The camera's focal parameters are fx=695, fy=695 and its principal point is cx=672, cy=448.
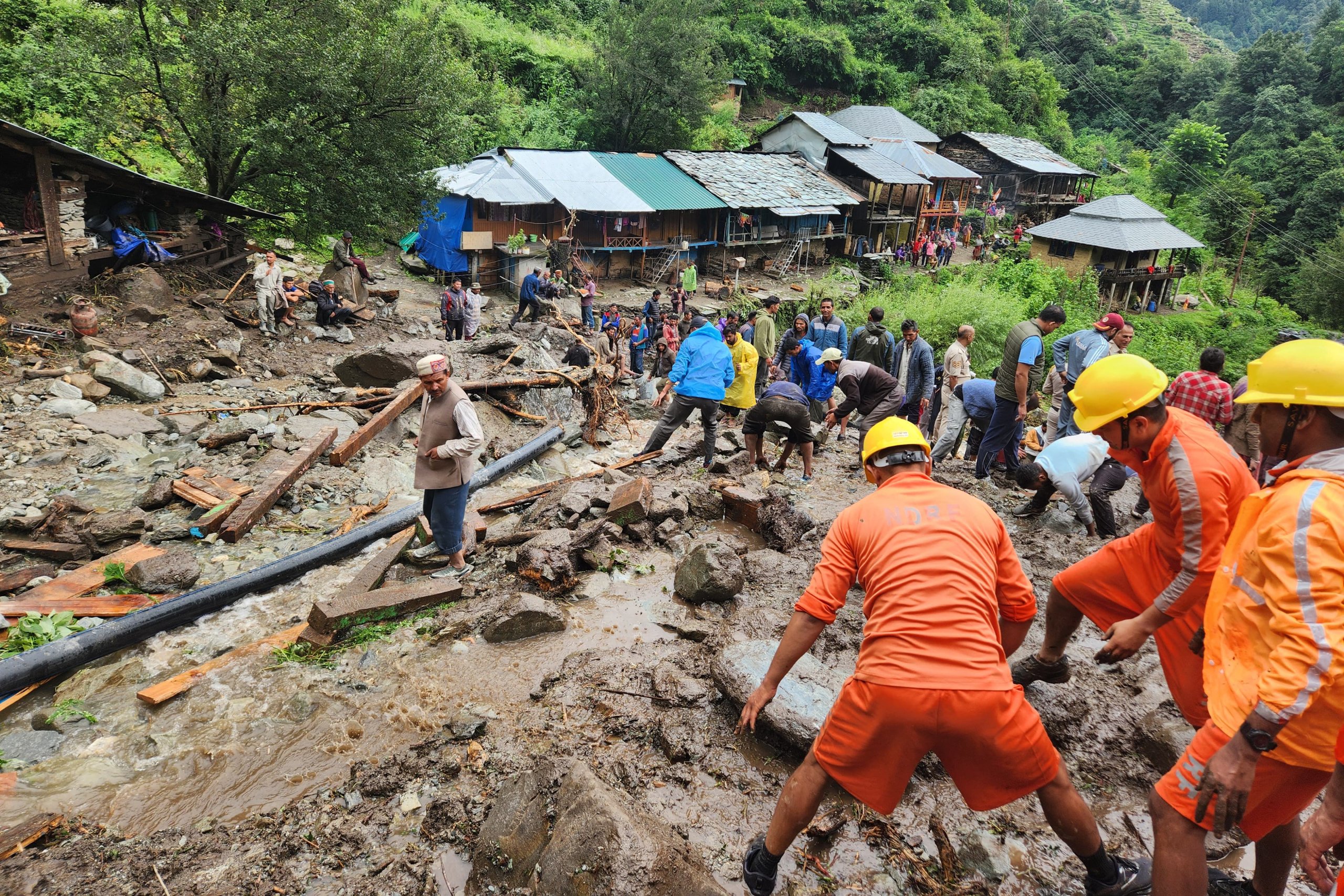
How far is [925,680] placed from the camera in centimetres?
225

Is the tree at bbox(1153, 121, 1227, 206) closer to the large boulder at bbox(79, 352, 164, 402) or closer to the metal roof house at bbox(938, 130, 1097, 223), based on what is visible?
the metal roof house at bbox(938, 130, 1097, 223)

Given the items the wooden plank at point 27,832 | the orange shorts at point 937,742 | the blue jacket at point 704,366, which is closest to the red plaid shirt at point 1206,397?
the blue jacket at point 704,366

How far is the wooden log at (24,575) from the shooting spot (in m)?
5.05

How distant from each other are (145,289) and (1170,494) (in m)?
13.7

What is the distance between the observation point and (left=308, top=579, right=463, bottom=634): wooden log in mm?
4504

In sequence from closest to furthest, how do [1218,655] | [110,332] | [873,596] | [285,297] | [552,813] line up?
[1218,655], [873,596], [552,813], [110,332], [285,297]

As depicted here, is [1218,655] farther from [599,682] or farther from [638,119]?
[638,119]

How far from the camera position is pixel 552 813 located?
9.50 ft

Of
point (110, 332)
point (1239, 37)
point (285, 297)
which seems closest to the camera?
point (110, 332)

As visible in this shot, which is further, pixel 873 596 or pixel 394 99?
pixel 394 99

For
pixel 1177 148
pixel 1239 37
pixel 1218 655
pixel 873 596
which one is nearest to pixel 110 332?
pixel 873 596

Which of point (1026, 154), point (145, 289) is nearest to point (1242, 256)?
point (1026, 154)

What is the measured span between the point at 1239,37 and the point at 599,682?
132 meters

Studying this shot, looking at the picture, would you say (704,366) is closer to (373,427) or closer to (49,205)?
(373,427)
